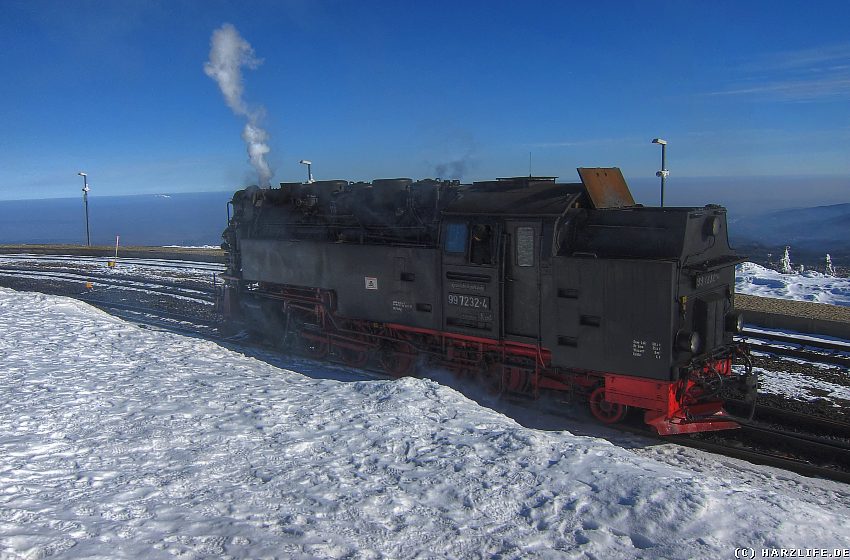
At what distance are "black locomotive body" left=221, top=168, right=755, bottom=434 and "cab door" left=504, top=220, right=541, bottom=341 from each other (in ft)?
0.07

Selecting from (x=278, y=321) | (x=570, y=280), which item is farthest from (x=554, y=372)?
(x=278, y=321)

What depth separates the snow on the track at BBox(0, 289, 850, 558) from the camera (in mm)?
5199

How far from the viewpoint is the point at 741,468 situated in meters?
8.24

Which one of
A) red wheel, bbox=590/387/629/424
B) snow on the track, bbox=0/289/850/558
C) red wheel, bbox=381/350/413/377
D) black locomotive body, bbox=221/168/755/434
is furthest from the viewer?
red wheel, bbox=381/350/413/377

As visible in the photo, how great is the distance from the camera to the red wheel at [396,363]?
39.6 ft

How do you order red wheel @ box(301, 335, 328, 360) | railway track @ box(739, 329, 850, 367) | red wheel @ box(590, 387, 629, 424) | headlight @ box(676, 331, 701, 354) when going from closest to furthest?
headlight @ box(676, 331, 701, 354) → red wheel @ box(590, 387, 629, 424) → railway track @ box(739, 329, 850, 367) → red wheel @ box(301, 335, 328, 360)

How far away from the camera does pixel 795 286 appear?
76.8ft

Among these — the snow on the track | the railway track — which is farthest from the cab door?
the railway track

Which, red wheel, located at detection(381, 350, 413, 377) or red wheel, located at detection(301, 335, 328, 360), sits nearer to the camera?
red wheel, located at detection(381, 350, 413, 377)

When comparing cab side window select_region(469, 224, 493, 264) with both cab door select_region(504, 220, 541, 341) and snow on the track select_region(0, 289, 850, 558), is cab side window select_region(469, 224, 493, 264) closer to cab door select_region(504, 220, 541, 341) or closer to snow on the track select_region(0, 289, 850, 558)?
cab door select_region(504, 220, 541, 341)

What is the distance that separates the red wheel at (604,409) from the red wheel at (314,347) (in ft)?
20.4

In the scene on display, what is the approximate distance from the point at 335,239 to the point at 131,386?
5.17 metres

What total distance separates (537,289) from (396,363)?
3.89 meters

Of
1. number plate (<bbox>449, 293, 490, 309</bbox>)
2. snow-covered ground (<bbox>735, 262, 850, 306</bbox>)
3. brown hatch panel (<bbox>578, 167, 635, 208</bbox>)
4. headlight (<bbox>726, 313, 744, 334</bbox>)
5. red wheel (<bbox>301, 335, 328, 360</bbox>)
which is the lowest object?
red wheel (<bbox>301, 335, 328, 360</bbox>)
